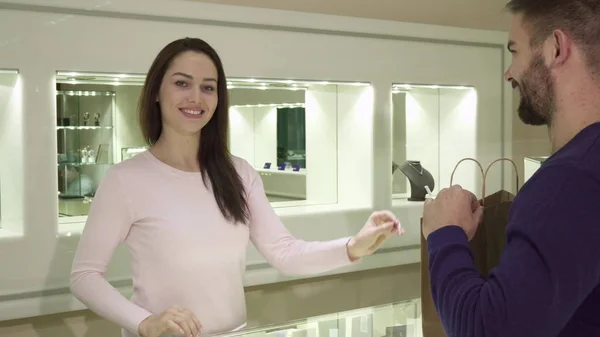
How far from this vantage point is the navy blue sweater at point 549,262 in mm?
790

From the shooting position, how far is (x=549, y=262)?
0.79m

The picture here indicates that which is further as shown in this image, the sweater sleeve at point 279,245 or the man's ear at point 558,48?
the sweater sleeve at point 279,245

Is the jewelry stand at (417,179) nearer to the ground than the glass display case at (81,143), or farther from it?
nearer to the ground

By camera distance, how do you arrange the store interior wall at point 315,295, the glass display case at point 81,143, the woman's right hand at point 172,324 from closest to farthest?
the woman's right hand at point 172,324 < the store interior wall at point 315,295 < the glass display case at point 81,143

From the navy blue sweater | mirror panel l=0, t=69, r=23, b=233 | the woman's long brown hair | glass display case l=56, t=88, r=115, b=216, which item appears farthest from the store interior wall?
the navy blue sweater

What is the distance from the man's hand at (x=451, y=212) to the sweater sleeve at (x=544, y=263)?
163mm

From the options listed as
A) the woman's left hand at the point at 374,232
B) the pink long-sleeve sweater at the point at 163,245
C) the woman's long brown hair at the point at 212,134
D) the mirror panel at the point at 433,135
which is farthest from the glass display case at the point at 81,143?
the mirror panel at the point at 433,135

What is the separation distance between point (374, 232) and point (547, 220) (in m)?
0.96

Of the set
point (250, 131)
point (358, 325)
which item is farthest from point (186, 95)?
point (250, 131)

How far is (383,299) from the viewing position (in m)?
3.45

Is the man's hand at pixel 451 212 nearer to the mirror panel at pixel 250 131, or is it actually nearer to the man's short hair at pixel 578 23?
the man's short hair at pixel 578 23

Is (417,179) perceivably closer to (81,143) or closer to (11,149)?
(81,143)

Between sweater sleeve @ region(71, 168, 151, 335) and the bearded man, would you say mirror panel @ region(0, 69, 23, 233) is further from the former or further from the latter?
the bearded man

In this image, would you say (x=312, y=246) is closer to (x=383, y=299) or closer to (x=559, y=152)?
(x=559, y=152)
